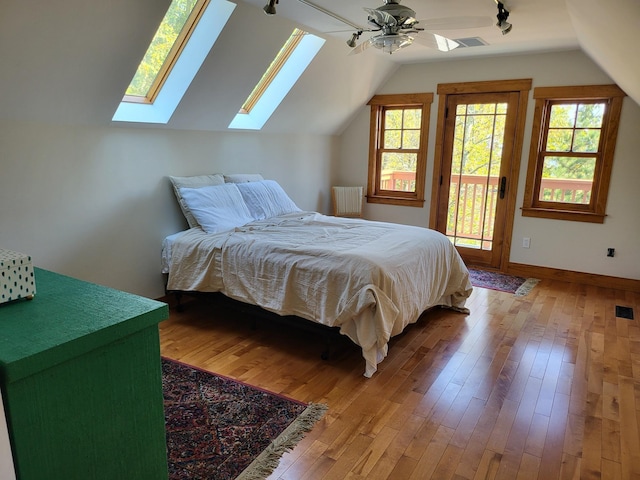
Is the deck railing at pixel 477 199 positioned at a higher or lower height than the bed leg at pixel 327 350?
higher

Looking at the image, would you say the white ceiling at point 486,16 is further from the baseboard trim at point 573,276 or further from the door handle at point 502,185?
the baseboard trim at point 573,276

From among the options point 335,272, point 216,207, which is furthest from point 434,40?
point 216,207

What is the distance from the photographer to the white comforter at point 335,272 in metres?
2.65

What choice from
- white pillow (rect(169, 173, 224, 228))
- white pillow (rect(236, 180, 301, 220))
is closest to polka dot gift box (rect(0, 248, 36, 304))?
white pillow (rect(169, 173, 224, 228))

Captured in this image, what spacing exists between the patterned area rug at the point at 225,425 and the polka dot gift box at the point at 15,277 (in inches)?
45.6

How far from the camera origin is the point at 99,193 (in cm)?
317

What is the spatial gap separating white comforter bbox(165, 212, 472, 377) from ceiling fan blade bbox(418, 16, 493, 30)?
4.67 ft

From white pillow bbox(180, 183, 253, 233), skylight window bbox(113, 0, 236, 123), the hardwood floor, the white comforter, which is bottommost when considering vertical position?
the hardwood floor

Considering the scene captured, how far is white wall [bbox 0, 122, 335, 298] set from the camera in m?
2.74

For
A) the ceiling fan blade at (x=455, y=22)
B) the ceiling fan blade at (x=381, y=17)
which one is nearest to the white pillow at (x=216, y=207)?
the ceiling fan blade at (x=381, y=17)

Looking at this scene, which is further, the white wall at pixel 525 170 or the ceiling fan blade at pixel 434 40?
the white wall at pixel 525 170

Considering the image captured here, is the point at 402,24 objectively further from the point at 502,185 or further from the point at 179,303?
the point at 502,185

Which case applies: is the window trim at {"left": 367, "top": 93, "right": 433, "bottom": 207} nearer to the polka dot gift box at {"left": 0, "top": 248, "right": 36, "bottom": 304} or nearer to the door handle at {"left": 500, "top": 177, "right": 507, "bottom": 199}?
the door handle at {"left": 500, "top": 177, "right": 507, "bottom": 199}

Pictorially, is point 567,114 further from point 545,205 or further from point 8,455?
point 8,455
